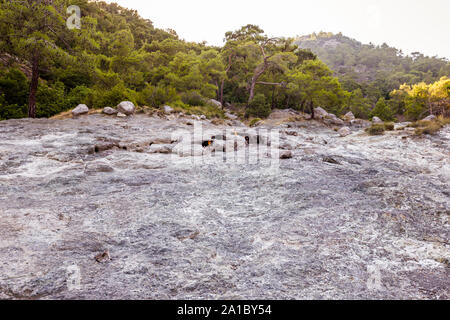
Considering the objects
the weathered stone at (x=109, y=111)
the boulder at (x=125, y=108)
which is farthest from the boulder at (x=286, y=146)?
the weathered stone at (x=109, y=111)

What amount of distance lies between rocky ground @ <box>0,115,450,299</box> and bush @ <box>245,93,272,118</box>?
17.0 metres

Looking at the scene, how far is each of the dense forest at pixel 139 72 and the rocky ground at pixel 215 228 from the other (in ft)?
19.5

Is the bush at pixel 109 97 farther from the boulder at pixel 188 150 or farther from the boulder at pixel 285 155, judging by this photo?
the boulder at pixel 285 155

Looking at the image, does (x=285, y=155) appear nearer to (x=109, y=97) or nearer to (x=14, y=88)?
(x=109, y=97)

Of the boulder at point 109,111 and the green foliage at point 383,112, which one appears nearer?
the boulder at point 109,111

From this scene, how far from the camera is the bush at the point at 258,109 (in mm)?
24094

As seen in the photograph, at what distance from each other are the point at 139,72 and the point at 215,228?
19108mm

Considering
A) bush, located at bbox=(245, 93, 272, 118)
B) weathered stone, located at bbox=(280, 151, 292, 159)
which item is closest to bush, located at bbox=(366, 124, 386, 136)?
weathered stone, located at bbox=(280, 151, 292, 159)

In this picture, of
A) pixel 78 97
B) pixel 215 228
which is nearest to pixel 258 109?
pixel 78 97

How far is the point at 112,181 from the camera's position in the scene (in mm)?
5570

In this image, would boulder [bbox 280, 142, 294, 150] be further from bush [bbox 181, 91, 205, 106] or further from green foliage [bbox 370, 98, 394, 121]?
green foliage [bbox 370, 98, 394, 121]

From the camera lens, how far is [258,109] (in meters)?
24.1

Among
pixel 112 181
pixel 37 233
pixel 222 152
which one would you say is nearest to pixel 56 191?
pixel 112 181

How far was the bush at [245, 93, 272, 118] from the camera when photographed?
2409 centimetres
